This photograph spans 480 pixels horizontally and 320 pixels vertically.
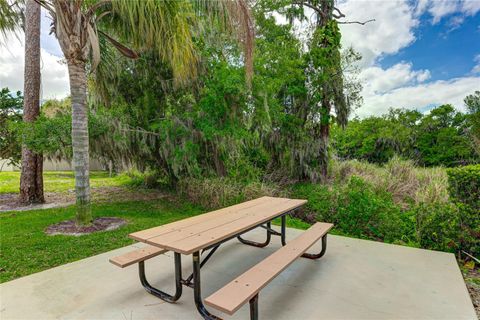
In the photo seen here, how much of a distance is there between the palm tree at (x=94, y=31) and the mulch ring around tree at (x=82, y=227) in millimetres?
134

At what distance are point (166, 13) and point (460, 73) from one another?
30.7 ft

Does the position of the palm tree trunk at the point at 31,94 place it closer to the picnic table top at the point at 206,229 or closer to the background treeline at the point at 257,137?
the background treeline at the point at 257,137

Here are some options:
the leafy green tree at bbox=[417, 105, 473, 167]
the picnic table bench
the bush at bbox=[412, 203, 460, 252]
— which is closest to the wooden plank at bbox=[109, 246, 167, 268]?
the picnic table bench

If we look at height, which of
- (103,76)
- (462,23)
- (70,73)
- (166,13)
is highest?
(462,23)

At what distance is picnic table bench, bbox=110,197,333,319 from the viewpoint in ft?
4.99

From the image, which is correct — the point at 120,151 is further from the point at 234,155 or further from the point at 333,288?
the point at 333,288

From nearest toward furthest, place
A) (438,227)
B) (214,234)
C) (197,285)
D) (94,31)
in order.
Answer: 1. (197,285)
2. (214,234)
3. (438,227)
4. (94,31)

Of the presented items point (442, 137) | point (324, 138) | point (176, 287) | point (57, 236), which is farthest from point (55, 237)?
point (442, 137)

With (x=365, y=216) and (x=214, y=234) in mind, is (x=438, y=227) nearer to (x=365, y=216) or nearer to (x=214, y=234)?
(x=365, y=216)

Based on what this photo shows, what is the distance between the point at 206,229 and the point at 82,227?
2893 millimetres

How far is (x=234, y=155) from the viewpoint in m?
6.36

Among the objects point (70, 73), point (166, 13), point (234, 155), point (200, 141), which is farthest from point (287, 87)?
point (70, 73)

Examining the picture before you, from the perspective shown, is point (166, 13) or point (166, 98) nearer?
point (166, 13)

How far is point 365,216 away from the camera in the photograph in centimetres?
442
